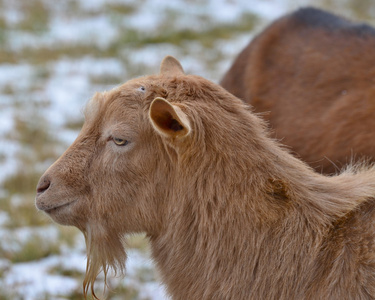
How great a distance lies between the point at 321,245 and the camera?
2.89m

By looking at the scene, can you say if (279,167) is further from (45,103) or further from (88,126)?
(45,103)

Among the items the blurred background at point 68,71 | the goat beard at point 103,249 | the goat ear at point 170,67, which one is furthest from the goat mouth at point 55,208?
the goat ear at point 170,67

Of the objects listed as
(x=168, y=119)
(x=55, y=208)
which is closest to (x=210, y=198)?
(x=168, y=119)

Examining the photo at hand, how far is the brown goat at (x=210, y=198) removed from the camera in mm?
2871

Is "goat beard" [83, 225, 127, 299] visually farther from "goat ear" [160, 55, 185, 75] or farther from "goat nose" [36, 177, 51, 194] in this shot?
"goat ear" [160, 55, 185, 75]

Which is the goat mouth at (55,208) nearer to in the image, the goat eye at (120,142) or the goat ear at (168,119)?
the goat eye at (120,142)

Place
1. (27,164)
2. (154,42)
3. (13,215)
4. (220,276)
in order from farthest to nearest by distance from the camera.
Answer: (154,42) → (27,164) → (13,215) → (220,276)

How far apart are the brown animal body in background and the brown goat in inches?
40.0

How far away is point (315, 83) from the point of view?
→ 15.7 ft

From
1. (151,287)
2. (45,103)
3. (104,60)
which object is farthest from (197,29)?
(151,287)

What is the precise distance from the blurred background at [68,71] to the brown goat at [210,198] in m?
0.56

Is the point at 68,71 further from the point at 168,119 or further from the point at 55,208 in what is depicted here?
the point at 168,119

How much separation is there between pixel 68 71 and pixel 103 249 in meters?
7.56

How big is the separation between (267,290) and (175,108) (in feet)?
3.40
